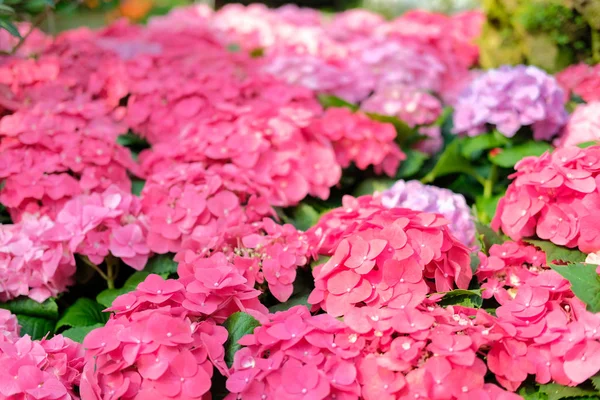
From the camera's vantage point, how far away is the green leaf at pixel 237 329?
154 cm

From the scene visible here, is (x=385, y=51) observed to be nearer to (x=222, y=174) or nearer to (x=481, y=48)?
(x=481, y=48)

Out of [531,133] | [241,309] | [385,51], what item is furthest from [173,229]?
[385,51]

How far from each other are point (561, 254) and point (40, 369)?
4.87 feet

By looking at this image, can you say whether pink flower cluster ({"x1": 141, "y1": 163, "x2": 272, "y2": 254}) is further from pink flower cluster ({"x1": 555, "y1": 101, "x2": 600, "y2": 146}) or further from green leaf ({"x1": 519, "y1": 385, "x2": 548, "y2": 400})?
pink flower cluster ({"x1": 555, "y1": 101, "x2": 600, "y2": 146})

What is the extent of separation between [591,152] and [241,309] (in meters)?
1.13

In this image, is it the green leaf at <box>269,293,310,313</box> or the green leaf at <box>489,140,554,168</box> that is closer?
the green leaf at <box>269,293,310,313</box>

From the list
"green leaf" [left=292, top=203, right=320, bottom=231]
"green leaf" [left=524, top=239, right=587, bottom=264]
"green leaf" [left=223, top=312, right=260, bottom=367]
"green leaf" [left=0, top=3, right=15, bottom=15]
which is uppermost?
"green leaf" [left=0, top=3, right=15, bottom=15]

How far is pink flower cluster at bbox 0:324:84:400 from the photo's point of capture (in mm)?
1437

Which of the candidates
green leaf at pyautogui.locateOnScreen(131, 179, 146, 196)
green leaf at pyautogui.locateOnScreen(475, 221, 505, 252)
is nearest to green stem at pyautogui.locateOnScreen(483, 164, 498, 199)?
green leaf at pyautogui.locateOnScreen(475, 221, 505, 252)

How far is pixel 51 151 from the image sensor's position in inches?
96.3

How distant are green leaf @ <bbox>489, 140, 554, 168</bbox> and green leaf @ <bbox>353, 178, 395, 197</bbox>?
50 cm

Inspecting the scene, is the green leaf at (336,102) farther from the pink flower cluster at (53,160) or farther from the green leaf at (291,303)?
the green leaf at (291,303)

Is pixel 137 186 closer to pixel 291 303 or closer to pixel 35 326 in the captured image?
pixel 35 326

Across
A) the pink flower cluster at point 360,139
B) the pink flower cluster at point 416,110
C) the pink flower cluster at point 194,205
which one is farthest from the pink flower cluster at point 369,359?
the pink flower cluster at point 416,110
